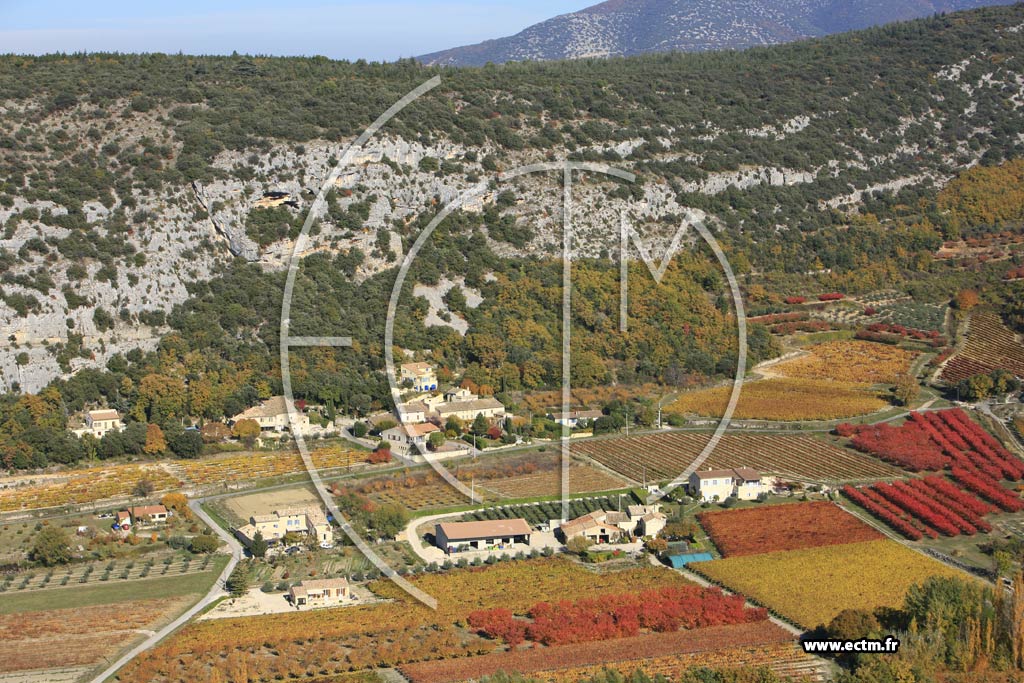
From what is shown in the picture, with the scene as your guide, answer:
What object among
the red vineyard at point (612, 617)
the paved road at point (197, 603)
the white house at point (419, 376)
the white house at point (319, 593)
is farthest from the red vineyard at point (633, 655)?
the white house at point (419, 376)

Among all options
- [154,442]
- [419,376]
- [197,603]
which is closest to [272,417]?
[154,442]

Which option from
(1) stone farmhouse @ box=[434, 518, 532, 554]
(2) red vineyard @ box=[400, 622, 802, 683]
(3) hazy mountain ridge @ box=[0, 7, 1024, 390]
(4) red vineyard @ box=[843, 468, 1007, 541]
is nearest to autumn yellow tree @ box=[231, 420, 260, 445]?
(3) hazy mountain ridge @ box=[0, 7, 1024, 390]

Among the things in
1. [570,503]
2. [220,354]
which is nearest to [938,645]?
[570,503]

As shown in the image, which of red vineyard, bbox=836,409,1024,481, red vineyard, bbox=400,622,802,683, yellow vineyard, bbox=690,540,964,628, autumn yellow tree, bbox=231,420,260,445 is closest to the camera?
red vineyard, bbox=400,622,802,683

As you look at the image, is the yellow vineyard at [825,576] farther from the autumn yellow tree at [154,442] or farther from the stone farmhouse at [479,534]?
the autumn yellow tree at [154,442]

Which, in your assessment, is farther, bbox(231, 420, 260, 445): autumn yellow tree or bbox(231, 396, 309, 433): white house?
bbox(231, 396, 309, 433): white house

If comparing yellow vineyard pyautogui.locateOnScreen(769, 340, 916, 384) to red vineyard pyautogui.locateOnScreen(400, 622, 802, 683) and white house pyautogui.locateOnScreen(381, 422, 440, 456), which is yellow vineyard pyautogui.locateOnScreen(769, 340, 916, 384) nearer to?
white house pyautogui.locateOnScreen(381, 422, 440, 456)
